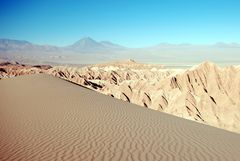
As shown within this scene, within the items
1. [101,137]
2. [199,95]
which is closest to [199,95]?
[199,95]

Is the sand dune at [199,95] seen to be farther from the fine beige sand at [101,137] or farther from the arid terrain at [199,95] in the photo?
the fine beige sand at [101,137]

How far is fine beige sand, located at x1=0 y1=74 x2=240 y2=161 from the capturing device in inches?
363

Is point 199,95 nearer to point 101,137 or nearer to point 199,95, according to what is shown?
point 199,95

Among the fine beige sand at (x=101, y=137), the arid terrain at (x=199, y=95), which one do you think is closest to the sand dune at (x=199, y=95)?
the arid terrain at (x=199, y=95)

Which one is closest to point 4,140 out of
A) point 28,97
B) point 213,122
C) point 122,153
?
point 122,153

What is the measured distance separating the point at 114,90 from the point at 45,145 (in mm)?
29392

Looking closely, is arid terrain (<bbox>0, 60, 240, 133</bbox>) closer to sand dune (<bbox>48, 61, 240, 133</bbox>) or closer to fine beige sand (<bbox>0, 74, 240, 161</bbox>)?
sand dune (<bbox>48, 61, 240, 133</bbox>)

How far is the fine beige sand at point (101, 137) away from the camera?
9.23 meters

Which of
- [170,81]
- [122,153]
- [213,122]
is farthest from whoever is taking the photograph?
[170,81]

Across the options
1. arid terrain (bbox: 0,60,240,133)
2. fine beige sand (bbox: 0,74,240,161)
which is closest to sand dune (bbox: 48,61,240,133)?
arid terrain (bbox: 0,60,240,133)

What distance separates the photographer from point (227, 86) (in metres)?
33.1

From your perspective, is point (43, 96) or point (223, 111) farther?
point (223, 111)

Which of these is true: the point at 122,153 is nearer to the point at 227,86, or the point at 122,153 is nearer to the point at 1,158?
the point at 1,158

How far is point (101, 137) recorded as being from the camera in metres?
11.3
